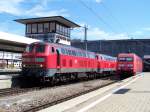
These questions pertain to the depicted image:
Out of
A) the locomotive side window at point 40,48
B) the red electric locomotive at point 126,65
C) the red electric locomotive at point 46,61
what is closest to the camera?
the red electric locomotive at point 46,61

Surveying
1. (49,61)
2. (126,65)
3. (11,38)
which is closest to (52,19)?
(126,65)

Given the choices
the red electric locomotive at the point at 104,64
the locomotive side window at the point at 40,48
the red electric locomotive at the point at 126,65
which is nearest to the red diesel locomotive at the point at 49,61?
the locomotive side window at the point at 40,48

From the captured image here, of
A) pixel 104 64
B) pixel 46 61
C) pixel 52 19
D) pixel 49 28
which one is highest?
pixel 52 19

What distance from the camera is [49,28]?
57.3m

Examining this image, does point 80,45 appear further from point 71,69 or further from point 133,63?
point 71,69

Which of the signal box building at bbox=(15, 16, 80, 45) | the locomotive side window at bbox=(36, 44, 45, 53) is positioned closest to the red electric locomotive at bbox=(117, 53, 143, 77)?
the signal box building at bbox=(15, 16, 80, 45)

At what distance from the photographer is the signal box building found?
56466mm

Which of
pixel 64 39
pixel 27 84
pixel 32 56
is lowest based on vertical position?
pixel 27 84

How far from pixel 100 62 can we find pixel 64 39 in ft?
55.7

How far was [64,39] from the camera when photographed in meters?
59.1

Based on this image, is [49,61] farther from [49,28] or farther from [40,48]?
[49,28]

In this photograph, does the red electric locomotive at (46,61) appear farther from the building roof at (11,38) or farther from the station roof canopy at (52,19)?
the station roof canopy at (52,19)

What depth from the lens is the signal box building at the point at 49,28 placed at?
56.5 m

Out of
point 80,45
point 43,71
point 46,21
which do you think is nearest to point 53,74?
point 43,71
